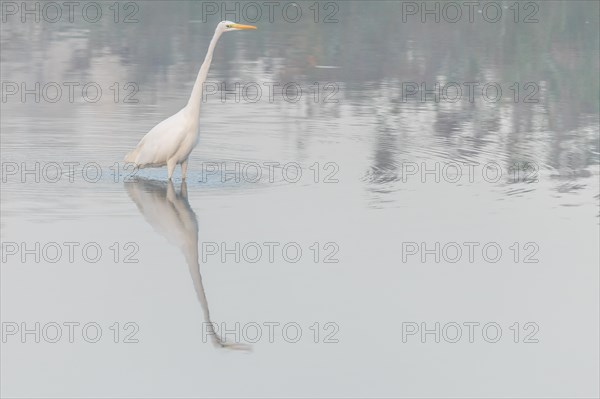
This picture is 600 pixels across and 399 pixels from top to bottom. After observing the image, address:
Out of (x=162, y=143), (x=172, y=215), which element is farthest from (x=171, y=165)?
(x=172, y=215)

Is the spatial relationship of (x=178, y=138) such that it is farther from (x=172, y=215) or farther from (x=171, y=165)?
(x=172, y=215)

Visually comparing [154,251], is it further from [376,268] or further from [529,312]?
[529,312]

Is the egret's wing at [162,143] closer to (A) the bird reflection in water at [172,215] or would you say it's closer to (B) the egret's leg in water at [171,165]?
(B) the egret's leg in water at [171,165]

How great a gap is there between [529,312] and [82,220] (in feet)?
12.4

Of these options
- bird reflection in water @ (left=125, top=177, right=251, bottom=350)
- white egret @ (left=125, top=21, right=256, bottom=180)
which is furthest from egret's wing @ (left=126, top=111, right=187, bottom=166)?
bird reflection in water @ (left=125, top=177, right=251, bottom=350)

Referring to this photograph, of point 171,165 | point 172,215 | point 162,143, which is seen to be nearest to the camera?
point 172,215

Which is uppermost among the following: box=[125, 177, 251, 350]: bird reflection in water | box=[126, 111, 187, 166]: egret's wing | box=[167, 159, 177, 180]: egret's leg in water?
box=[126, 111, 187, 166]: egret's wing

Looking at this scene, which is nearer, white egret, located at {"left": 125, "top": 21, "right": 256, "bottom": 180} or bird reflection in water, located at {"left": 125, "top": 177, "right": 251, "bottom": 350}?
bird reflection in water, located at {"left": 125, "top": 177, "right": 251, "bottom": 350}

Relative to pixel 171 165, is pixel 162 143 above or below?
above

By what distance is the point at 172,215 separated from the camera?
41.1 ft

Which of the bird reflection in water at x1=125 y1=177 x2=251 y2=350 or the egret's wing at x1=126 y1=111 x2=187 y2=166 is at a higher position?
the egret's wing at x1=126 y1=111 x2=187 y2=166

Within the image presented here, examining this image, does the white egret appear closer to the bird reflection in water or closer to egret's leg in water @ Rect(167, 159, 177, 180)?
egret's leg in water @ Rect(167, 159, 177, 180)

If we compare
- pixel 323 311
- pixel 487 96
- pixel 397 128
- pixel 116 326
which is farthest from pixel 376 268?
pixel 487 96

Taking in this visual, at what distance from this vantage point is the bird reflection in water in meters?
10.9
